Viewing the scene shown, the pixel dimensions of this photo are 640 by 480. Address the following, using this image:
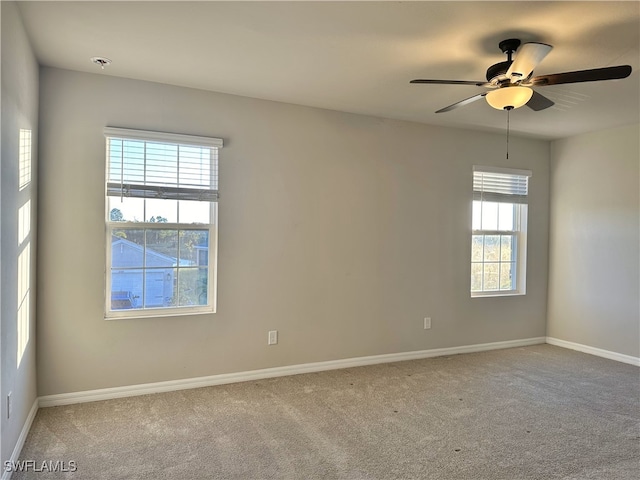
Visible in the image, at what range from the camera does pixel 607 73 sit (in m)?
2.23

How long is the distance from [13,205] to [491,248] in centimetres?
460

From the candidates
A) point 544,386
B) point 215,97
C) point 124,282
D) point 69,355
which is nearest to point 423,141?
point 215,97

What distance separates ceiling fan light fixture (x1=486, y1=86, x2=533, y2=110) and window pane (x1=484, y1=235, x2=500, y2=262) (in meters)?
2.60

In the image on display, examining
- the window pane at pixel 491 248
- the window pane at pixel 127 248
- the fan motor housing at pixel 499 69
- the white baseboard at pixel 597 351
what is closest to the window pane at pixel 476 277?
the window pane at pixel 491 248

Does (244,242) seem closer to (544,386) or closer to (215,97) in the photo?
(215,97)

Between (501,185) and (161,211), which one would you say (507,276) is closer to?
(501,185)

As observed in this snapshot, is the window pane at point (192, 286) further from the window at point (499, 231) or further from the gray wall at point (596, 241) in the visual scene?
the gray wall at point (596, 241)

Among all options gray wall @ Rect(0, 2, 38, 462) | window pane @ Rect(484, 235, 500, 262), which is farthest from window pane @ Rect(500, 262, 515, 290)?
gray wall @ Rect(0, 2, 38, 462)

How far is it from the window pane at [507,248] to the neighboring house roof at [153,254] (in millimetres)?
3610

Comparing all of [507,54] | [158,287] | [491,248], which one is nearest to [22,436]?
[158,287]

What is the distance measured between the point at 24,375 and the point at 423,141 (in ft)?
13.1

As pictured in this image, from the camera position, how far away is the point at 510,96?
2.59 m

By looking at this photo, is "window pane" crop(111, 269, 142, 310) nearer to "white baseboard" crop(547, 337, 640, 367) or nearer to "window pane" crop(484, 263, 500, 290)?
"window pane" crop(484, 263, 500, 290)

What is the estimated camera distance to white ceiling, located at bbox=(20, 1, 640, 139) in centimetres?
227
